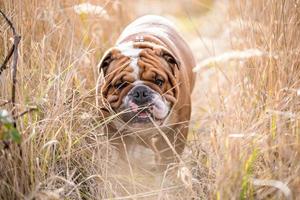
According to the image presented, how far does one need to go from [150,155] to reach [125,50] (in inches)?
35.1

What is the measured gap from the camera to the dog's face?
13.0 ft

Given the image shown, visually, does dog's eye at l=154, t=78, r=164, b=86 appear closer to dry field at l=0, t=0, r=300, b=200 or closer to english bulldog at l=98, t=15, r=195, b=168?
english bulldog at l=98, t=15, r=195, b=168

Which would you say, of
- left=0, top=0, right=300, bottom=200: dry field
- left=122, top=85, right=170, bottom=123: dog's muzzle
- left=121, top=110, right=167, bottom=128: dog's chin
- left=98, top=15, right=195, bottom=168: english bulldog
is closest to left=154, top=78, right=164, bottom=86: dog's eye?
left=98, top=15, right=195, bottom=168: english bulldog

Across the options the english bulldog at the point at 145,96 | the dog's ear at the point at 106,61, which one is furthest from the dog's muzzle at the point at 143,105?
the dog's ear at the point at 106,61

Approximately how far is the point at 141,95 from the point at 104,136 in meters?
0.34

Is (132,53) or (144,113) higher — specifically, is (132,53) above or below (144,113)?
above

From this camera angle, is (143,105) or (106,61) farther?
(106,61)

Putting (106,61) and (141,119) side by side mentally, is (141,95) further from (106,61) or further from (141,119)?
(106,61)

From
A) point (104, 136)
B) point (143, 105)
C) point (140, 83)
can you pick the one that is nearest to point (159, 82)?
point (140, 83)

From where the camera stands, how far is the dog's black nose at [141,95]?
3934 millimetres

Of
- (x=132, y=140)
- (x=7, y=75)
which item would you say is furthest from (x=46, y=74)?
(x=132, y=140)

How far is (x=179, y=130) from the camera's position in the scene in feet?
13.4

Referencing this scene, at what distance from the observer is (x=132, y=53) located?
164 inches

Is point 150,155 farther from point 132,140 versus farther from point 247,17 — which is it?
point 247,17
